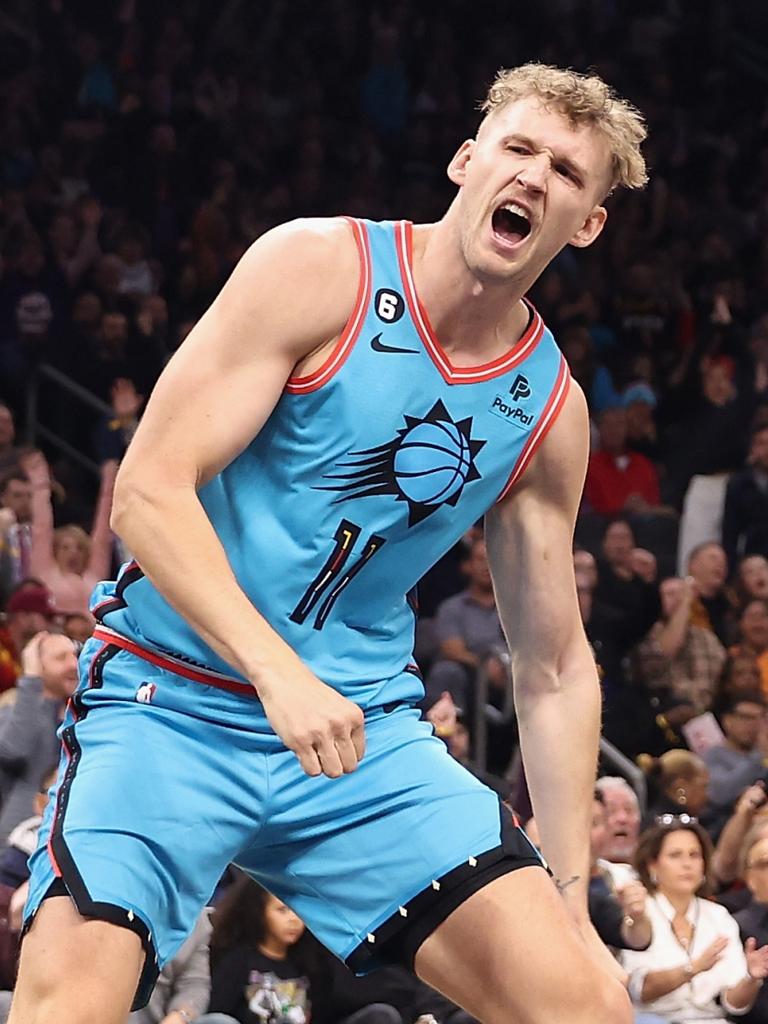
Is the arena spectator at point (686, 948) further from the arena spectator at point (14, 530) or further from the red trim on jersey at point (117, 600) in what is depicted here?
the red trim on jersey at point (117, 600)

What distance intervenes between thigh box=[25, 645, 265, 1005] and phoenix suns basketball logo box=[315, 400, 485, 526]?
1.47 ft

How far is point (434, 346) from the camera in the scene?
3.32 m

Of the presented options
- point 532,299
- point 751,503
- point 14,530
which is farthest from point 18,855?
point 532,299

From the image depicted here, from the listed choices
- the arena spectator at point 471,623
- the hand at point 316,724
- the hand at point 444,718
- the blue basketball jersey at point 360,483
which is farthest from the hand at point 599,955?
the arena spectator at point 471,623

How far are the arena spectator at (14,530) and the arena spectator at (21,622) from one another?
601 millimetres

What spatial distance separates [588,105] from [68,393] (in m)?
7.35

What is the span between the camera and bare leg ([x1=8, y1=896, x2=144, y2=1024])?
2.96m

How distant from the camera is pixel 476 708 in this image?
8.16 metres

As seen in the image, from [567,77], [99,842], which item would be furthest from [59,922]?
[567,77]

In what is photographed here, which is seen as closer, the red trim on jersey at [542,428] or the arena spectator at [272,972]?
the red trim on jersey at [542,428]

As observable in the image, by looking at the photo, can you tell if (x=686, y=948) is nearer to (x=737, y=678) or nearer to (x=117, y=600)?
(x=737, y=678)

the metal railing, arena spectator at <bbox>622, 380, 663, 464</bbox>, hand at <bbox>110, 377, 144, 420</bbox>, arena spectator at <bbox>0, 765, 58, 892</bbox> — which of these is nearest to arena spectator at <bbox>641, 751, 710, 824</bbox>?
arena spectator at <bbox>0, 765, 58, 892</bbox>

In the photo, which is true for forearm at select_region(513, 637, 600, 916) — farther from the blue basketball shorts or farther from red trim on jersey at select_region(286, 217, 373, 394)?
red trim on jersey at select_region(286, 217, 373, 394)

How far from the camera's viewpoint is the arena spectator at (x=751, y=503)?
1004 cm
